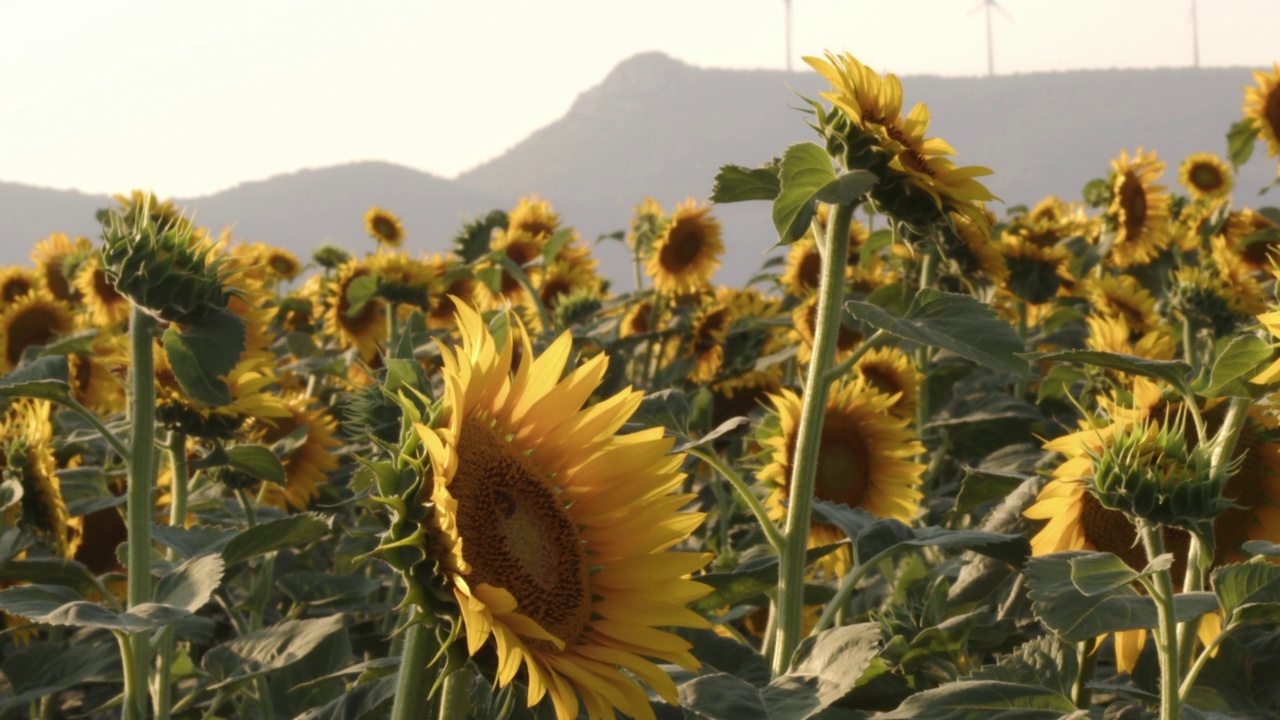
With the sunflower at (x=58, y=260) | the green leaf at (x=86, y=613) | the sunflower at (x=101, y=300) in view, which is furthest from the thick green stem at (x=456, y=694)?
the sunflower at (x=58, y=260)

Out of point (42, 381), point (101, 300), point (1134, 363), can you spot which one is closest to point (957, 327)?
point (1134, 363)

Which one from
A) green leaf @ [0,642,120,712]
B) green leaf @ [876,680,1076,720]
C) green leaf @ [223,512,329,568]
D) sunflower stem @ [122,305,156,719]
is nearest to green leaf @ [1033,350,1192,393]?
green leaf @ [876,680,1076,720]

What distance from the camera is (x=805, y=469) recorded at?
1.79 m

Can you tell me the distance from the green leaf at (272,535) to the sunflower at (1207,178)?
6853 mm

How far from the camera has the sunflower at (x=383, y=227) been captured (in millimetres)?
7836

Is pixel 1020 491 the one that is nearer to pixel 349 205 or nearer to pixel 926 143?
pixel 926 143

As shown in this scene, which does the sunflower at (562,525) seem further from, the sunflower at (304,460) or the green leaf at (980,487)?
the sunflower at (304,460)

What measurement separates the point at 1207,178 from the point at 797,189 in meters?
6.54

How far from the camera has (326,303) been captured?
5711mm

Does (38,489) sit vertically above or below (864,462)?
above

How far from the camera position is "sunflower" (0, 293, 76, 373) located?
16.1 feet

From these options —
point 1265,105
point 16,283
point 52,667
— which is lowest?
point 52,667

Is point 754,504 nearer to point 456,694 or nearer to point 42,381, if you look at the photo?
point 456,694

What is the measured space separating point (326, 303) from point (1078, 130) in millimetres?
150883
